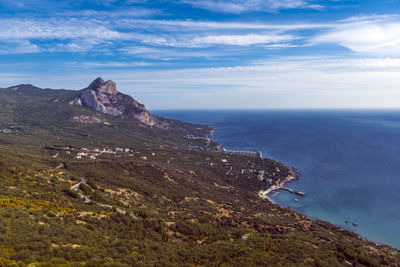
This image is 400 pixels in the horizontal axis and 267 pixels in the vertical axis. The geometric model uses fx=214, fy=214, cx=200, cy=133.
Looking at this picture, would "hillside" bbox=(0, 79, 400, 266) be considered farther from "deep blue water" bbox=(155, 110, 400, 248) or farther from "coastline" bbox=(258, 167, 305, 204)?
"deep blue water" bbox=(155, 110, 400, 248)

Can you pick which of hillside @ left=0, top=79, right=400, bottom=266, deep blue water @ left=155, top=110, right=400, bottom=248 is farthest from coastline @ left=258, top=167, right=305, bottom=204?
hillside @ left=0, top=79, right=400, bottom=266

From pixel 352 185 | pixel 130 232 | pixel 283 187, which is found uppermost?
pixel 130 232

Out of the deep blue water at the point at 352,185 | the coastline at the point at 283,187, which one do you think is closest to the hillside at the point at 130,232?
the coastline at the point at 283,187

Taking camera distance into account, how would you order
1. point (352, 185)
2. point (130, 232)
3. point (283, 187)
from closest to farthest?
point (130, 232) < point (352, 185) < point (283, 187)

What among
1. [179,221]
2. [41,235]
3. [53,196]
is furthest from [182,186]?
[41,235]

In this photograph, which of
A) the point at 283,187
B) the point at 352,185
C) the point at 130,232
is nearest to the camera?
the point at 130,232

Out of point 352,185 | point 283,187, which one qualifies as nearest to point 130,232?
point 283,187

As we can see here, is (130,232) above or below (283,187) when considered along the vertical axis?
above

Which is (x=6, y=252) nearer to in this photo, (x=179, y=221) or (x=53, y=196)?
(x=53, y=196)

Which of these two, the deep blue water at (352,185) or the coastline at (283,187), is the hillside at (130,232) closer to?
the coastline at (283,187)

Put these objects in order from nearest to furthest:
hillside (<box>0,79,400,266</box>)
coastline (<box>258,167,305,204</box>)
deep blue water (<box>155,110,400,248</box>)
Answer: hillside (<box>0,79,400,266</box>) → deep blue water (<box>155,110,400,248</box>) → coastline (<box>258,167,305,204</box>)

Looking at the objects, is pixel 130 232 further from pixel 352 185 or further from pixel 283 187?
pixel 352 185
